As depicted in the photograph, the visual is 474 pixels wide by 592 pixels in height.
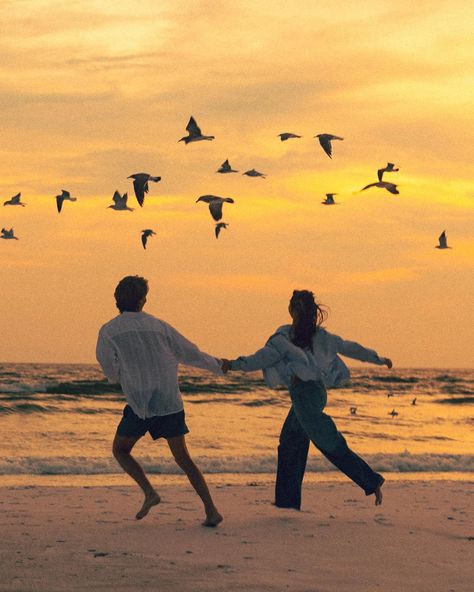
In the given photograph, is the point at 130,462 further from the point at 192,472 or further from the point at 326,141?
the point at 326,141

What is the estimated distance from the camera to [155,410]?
7.50 meters

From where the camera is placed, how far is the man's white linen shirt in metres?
7.48

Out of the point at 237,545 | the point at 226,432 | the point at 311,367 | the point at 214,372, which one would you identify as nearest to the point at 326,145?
the point at 226,432

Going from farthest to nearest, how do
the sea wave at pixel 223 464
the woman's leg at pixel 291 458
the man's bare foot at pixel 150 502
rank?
the sea wave at pixel 223 464 → the woman's leg at pixel 291 458 → the man's bare foot at pixel 150 502

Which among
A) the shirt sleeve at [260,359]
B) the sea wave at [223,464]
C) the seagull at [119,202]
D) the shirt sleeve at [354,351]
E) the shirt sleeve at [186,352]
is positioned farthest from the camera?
the seagull at [119,202]

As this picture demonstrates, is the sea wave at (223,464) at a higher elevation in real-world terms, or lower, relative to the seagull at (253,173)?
lower

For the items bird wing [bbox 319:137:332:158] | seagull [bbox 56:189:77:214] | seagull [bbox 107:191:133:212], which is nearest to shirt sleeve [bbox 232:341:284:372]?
bird wing [bbox 319:137:332:158]

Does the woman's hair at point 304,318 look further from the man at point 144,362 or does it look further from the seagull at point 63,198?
the seagull at point 63,198

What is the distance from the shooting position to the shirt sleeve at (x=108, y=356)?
7531 mm

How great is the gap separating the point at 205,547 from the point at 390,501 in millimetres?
3453

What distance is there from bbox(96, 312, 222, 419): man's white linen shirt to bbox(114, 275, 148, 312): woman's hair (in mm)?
73

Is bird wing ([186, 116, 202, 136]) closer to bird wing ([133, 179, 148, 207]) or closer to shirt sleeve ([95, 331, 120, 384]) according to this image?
bird wing ([133, 179, 148, 207])

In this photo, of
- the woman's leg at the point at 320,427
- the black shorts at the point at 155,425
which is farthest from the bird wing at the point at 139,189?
the black shorts at the point at 155,425

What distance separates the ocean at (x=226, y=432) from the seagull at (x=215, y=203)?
421 cm
